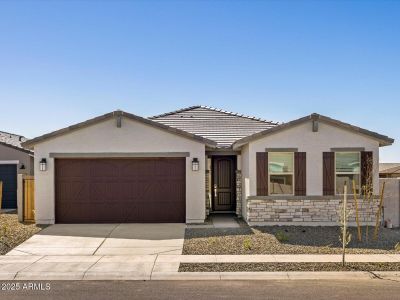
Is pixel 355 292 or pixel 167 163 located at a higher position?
pixel 167 163

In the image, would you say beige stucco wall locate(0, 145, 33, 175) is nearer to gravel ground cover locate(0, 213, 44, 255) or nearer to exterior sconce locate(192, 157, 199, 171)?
gravel ground cover locate(0, 213, 44, 255)

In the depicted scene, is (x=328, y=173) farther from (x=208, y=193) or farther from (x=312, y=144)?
(x=208, y=193)

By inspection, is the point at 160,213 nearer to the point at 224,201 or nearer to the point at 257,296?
the point at 224,201

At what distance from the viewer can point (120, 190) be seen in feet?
48.6

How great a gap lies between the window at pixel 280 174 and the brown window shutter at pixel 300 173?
159 mm

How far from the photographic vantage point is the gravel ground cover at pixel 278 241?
10.7 meters

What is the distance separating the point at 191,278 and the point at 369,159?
854 cm

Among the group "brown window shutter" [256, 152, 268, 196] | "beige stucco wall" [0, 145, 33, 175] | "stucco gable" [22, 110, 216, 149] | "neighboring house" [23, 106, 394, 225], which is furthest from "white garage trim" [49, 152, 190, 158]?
"beige stucco wall" [0, 145, 33, 175]

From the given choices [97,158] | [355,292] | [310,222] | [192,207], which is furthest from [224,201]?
[355,292]

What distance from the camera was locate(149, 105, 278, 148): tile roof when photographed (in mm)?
17219

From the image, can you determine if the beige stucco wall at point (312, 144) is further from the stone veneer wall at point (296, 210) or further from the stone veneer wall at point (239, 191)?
the stone veneer wall at point (239, 191)

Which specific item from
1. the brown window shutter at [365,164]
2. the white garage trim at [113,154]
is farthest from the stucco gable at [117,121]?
the brown window shutter at [365,164]

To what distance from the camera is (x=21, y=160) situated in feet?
67.6

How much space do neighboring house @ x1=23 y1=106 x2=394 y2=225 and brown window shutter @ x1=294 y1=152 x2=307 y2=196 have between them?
0.03 metres
